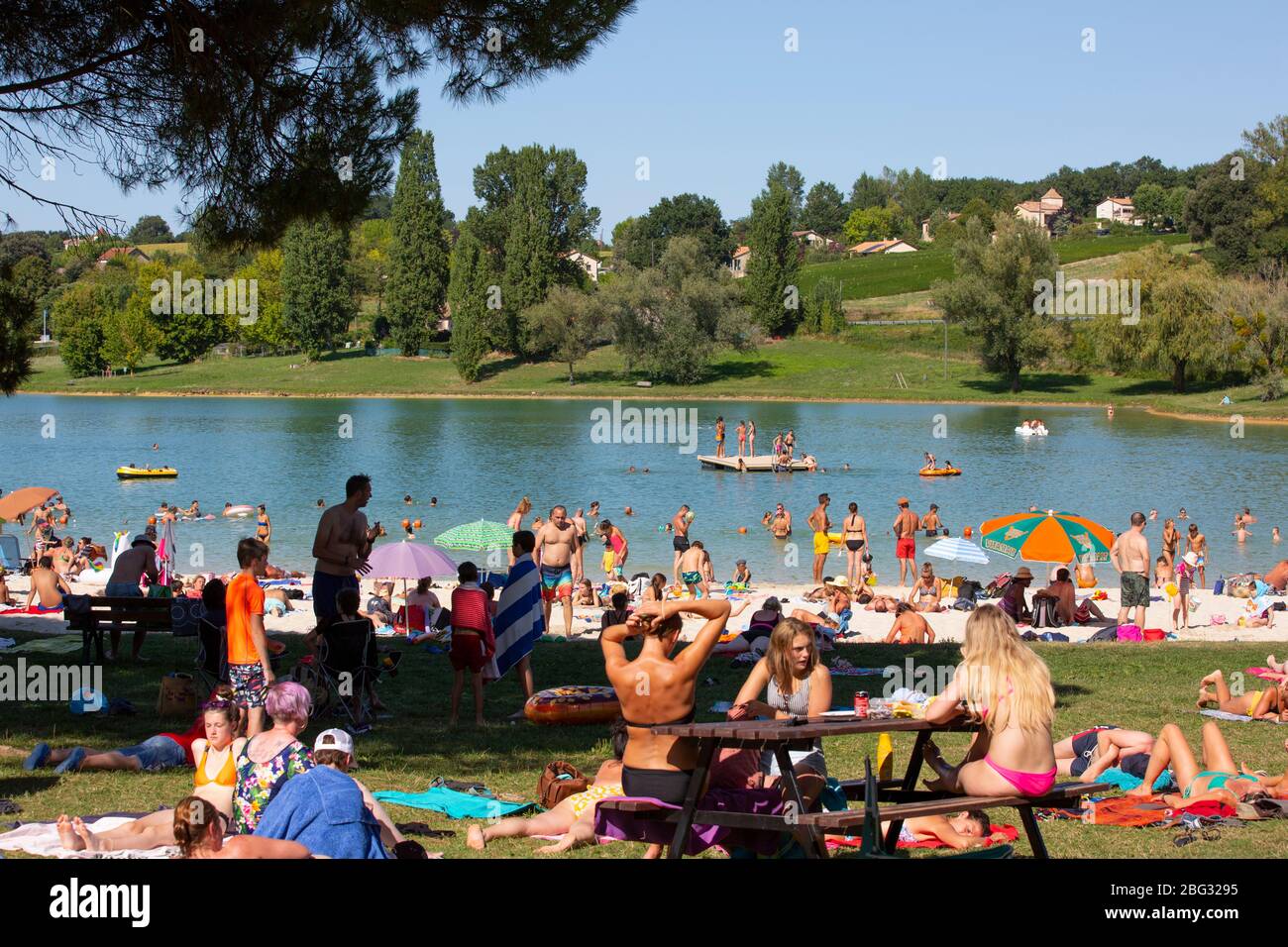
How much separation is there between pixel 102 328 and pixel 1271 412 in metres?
71.8

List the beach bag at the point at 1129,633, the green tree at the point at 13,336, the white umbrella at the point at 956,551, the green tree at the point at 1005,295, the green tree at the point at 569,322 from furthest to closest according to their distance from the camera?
the green tree at the point at 569,322, the green tree at the point at 1005,295, the white umbrella at the point at 956,551, the beach bag at the point at 1129,633, the green tree at the point at 13,336

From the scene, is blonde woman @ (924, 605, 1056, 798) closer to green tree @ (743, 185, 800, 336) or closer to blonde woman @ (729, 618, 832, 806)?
blonde woman @ (729, 618, 832, 806)

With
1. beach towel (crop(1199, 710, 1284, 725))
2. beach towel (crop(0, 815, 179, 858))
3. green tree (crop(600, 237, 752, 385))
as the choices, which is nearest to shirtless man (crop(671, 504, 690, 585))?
beach towel (crop(1199, 710, 1284, 725))

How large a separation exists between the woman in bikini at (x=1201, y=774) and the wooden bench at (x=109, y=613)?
340 inches

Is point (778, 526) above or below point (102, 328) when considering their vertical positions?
below

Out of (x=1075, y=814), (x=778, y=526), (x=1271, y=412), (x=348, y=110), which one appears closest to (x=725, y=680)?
(x=1075, y=814)

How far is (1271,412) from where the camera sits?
194 ft

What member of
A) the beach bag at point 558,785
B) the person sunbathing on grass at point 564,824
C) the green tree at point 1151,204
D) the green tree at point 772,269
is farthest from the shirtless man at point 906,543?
the green tree at point 1151,204

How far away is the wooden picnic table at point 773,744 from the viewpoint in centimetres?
544

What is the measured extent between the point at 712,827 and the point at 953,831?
150 centimetres

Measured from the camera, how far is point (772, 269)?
299 feet

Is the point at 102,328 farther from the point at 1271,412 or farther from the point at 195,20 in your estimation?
the point at 195,20

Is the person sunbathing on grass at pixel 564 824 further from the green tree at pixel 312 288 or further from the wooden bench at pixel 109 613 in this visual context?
the green tree at pixel 312 288

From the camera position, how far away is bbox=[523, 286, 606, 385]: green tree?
80750mm
